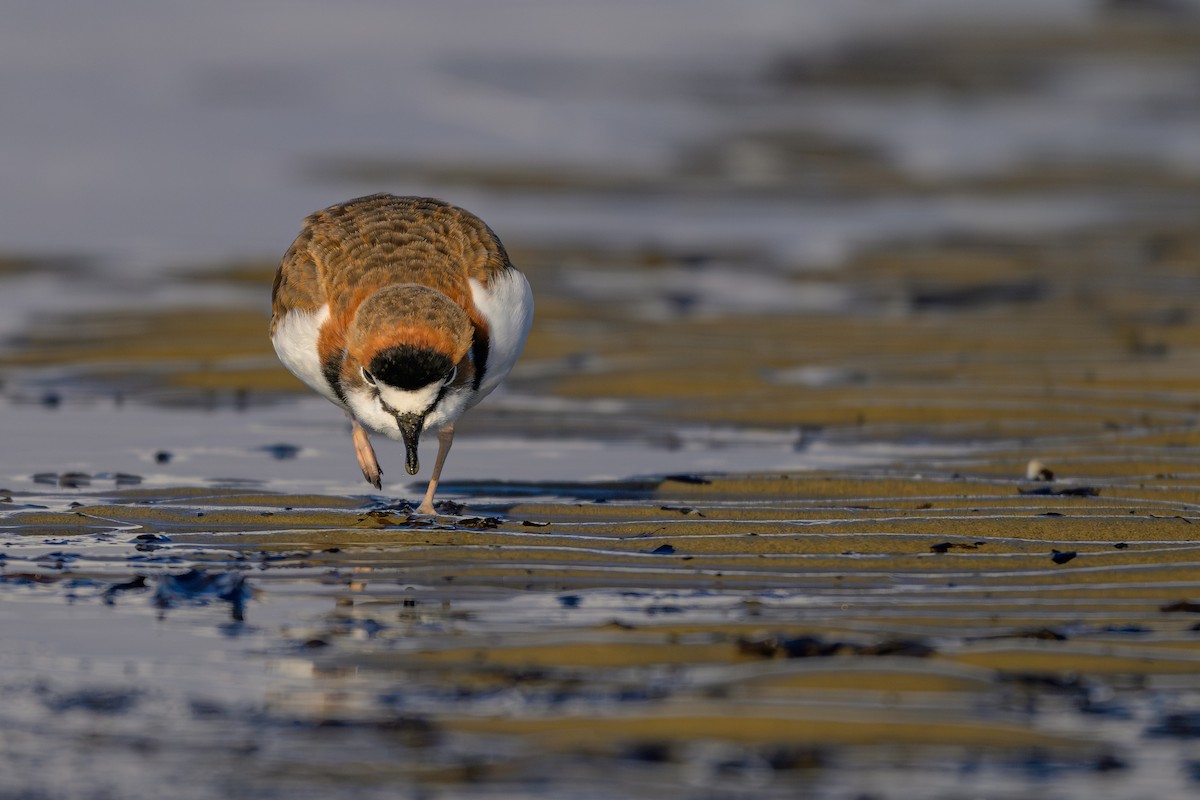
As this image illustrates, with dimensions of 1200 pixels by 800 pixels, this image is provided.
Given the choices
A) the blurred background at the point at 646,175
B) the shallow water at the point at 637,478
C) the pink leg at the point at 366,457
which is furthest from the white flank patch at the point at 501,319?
the blurred background at the point at 646,175

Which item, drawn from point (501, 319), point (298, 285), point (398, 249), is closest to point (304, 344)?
point (298, 285)

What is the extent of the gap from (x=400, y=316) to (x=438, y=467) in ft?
3.39

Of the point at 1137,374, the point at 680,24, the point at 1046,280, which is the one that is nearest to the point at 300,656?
the point at 1137,374

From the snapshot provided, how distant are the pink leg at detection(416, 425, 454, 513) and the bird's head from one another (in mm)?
350

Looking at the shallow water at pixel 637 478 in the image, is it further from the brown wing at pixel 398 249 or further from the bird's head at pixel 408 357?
the brown wing at pixel 398 249

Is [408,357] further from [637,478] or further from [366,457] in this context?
[637,478]

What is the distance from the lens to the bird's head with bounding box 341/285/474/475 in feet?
23.2

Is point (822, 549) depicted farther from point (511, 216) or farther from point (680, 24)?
point (680, 24)

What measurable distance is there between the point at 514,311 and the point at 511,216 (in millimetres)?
8898

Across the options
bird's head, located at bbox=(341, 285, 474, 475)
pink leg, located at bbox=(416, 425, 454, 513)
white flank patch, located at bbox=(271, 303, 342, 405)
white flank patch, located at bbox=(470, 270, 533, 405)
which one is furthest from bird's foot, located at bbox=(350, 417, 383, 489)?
bird's head, located at bbox=(341, 285, 474, 475)

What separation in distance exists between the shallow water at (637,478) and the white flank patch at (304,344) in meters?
0.47

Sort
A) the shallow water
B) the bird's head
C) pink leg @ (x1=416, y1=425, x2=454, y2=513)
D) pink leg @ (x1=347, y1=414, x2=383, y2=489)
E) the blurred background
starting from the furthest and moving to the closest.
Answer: the blurred background → pink leg @ (x1=347, y1=414, x2=383, y2=489) → pink leg @ (x1=416, y1=425, x2=454, y2=513) → the bird's head → the shallow water

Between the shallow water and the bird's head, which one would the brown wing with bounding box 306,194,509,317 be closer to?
the bird's head

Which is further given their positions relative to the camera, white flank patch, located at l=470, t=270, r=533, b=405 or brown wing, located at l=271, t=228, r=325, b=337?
brown wing, located at l=271, t=228, r=325, b=337
